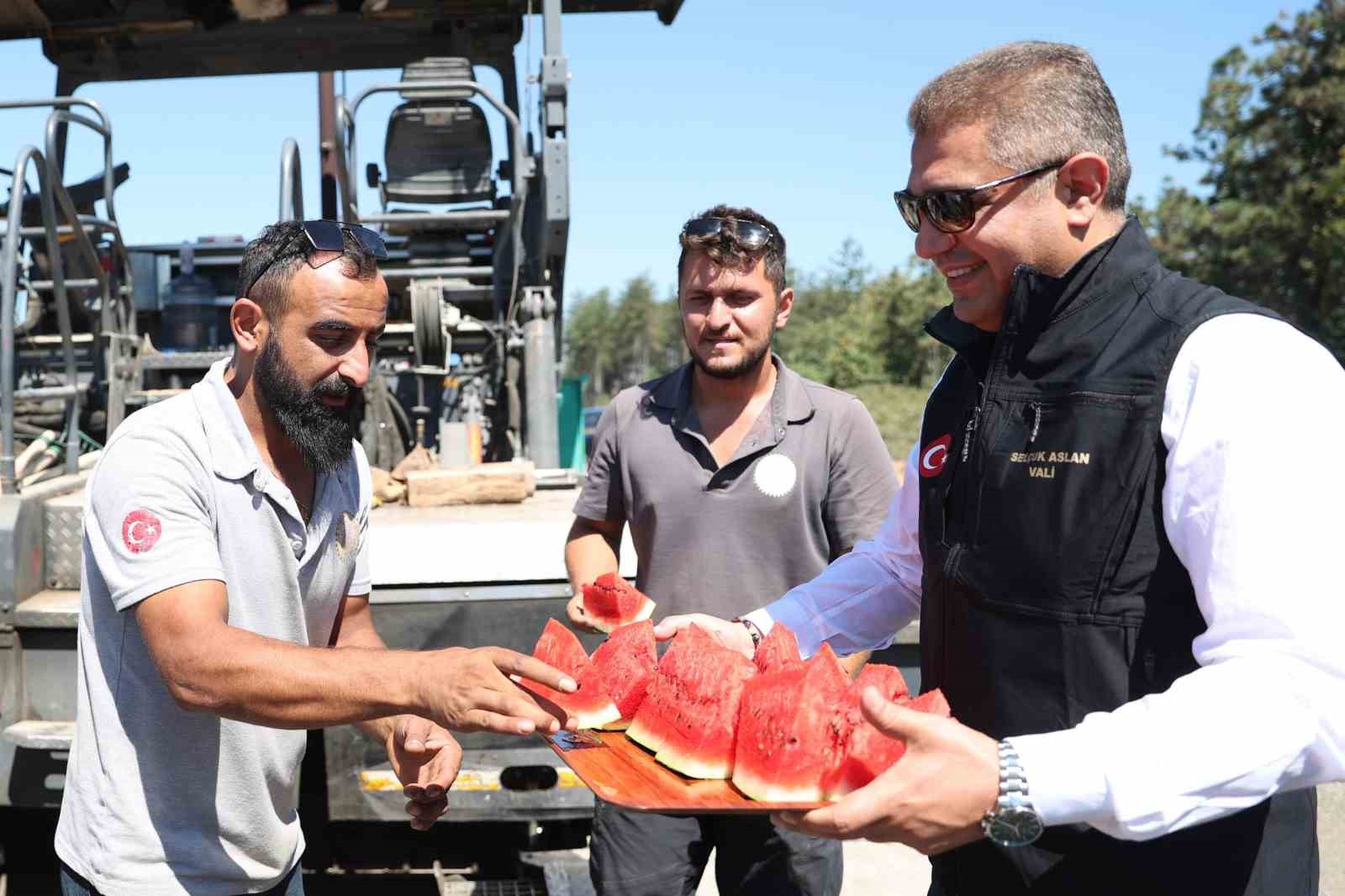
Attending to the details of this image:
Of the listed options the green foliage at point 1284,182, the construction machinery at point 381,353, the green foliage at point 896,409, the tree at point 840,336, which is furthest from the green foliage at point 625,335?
the construction machinery at point 381,353

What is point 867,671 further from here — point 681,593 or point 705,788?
point 681,593

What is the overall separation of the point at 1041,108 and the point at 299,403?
67.0 inches

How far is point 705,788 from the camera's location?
238 cm

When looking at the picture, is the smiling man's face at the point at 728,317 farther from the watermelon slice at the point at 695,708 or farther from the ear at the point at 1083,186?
the ear at the point at 1083,186

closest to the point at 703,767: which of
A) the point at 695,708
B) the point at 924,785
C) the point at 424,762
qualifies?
the point at 695,708

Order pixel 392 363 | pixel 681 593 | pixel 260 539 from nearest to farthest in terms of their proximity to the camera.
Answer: pixel 260 539 → pixel 681 593 → pixel 392 363

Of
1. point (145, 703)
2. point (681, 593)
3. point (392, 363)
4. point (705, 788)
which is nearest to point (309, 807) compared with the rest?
point (681, 593)

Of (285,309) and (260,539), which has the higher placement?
(285,309)

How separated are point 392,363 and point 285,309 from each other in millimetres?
5319

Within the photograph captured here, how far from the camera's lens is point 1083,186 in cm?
238

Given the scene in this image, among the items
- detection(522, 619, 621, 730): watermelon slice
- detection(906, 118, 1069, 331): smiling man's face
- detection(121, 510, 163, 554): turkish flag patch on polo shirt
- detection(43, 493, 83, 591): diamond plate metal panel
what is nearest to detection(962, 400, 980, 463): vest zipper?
detection(906, 118, 1069, 331): smiling man's face

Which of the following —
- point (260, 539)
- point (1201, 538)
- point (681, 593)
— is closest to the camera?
point (1201, 538)

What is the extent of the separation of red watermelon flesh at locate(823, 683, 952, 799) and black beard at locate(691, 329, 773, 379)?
76.4 inches

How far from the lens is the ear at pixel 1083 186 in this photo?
2352 mm
